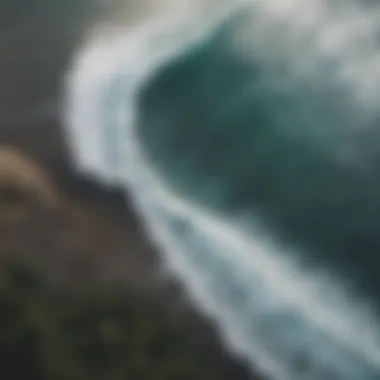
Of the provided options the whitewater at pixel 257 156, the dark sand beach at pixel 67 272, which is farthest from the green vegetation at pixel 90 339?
the whitewater at pixel 257 156

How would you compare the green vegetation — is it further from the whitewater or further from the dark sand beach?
the whitewater

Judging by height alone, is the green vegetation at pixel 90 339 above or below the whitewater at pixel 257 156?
below

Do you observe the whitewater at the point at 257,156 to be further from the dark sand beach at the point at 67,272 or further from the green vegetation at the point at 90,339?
the green vegetation at the point at 90,339

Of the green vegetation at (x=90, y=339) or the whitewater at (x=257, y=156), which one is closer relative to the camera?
the green vegetation at (x=90, y=339)

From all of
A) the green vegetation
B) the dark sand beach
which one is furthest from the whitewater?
the green vegetation

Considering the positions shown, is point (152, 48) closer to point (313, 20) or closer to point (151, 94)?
point (151, 94)

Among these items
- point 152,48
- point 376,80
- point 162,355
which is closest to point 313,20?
point 376,80
